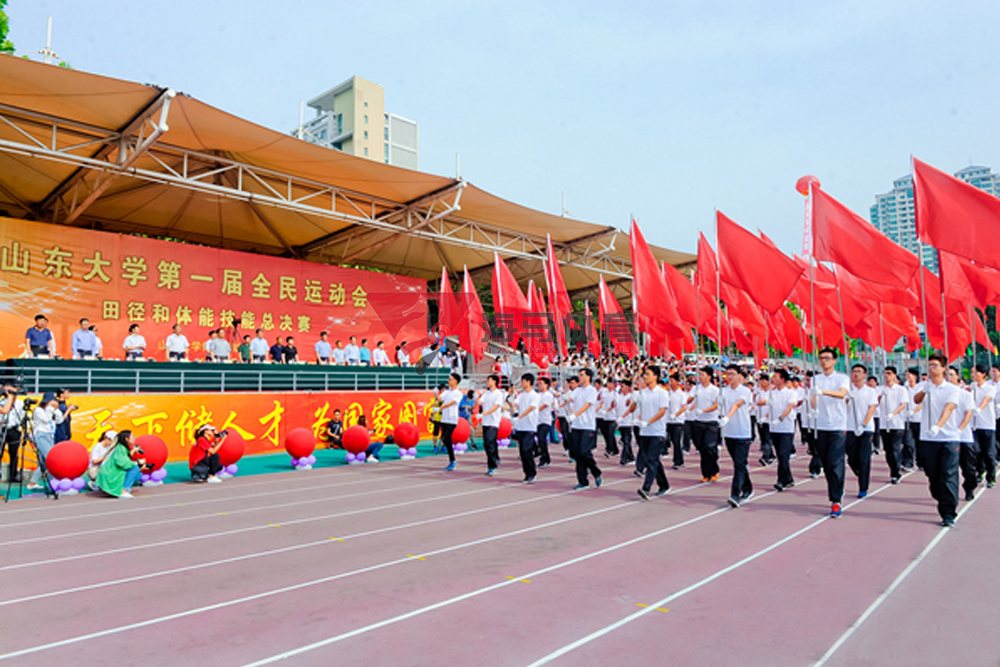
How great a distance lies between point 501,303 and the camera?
16.2 m

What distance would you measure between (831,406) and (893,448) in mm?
3319

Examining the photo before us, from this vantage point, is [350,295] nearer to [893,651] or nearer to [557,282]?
[557,282]

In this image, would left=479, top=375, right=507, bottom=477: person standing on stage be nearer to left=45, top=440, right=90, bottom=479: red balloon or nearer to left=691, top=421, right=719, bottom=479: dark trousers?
left=691, top=421, right=719, bottom=479: dark trousers

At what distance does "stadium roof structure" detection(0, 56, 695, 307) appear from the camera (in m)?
12.0

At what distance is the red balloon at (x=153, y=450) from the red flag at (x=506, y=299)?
26.9ft

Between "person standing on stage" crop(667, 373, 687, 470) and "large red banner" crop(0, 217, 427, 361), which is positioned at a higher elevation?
"large red banner" crop(0, 217, 427, 361)

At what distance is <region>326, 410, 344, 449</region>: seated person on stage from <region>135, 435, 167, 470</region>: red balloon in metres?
4.95

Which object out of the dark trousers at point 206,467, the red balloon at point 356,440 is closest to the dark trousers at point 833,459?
the red balloon at point 356,440

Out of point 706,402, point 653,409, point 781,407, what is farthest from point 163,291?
point 781,407

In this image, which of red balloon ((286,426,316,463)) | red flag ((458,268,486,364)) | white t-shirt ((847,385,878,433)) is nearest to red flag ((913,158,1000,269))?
white t-shirt ((847,385,878,433))

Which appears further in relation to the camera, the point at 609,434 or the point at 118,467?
the point at 609,434

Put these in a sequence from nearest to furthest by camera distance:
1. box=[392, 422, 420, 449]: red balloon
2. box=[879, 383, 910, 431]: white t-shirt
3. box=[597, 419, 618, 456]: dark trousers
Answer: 1. box=[879, 383, 910, 431]: white t-shirt
2. box=[597, 419, 618, 456]: dark trousers
3. box=[392, 422, 420, 449]: red balloon

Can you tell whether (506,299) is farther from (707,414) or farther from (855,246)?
(855,246)

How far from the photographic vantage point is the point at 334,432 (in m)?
15.2
